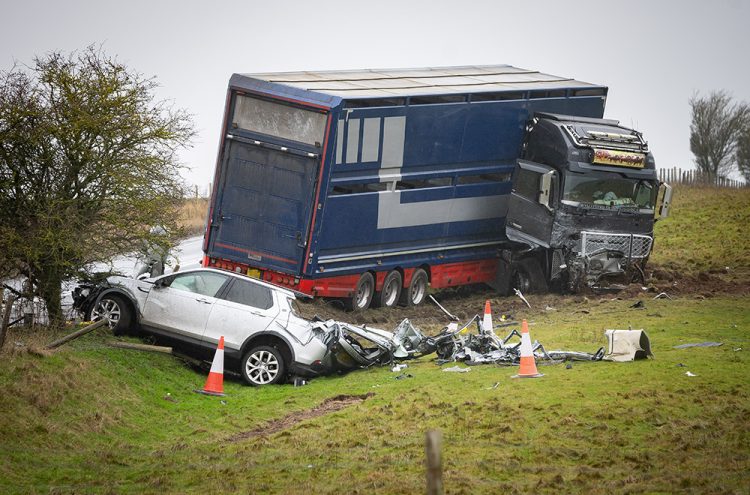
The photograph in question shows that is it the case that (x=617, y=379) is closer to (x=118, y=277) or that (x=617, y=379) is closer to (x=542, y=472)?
(x=542, y=472)

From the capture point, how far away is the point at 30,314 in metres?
16.6

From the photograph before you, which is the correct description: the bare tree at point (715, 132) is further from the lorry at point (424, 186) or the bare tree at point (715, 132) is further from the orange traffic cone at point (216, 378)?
the orange traffic cone at point (216, 378)

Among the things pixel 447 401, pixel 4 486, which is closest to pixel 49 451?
pixel 4 486

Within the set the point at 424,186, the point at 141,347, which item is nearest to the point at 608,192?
the point at 424,186

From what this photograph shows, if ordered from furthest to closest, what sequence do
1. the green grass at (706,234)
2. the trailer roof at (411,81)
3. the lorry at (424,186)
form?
the green grass at (706,234)
the trailer roof at (411,81)
the lorry at (424,186)

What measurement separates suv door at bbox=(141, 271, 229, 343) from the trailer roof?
5.08 m

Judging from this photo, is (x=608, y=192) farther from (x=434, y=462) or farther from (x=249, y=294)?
(x=434, y=462)

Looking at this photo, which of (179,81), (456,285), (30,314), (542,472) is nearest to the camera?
(542,472)

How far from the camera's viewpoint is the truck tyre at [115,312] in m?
17.1

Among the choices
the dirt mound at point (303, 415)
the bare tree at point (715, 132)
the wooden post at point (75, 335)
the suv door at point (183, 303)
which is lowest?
the dirt mound at point (303, 415)

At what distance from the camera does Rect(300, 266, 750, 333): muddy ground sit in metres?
22.3

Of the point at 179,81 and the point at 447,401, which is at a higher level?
the point at 179,81

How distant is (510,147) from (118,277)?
1105 cm

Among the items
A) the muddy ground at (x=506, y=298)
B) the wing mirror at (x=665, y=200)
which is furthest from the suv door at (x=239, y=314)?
the wing mirror at (x=665, y=200)
